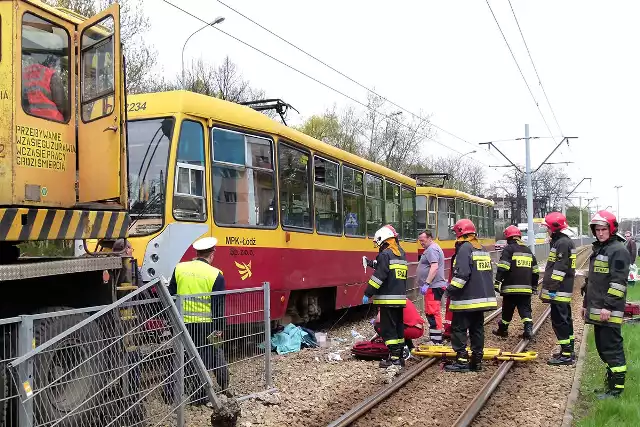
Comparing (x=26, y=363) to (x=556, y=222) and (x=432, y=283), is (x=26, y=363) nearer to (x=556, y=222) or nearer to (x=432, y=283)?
(x=556, y=222)

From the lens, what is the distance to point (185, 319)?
17.4 ft

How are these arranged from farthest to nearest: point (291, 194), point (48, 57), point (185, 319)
Result: 1. point (291, 194)
2. point (185, 319)
3. point (48, 57)

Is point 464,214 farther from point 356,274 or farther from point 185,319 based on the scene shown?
point 185,319

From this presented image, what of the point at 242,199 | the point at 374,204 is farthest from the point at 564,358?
the point at 374,204

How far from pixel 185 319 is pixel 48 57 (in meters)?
2.39

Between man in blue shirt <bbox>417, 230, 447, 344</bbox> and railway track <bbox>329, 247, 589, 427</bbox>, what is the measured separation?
1195 mm

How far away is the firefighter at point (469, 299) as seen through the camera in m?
7.46

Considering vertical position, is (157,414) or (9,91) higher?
(9,91)

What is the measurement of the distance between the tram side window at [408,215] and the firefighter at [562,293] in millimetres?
6820

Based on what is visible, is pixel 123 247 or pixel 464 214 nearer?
pixel 123 247

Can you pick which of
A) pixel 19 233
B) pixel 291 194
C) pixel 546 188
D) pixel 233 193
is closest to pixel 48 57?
pixel 19 233

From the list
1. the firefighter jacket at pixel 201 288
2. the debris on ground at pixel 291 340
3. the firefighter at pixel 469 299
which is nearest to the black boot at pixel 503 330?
the firefighter at pixel 469 299

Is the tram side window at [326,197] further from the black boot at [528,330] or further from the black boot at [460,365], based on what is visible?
the black boot at [528,330]

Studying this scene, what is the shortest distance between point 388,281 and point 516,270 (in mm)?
2975
